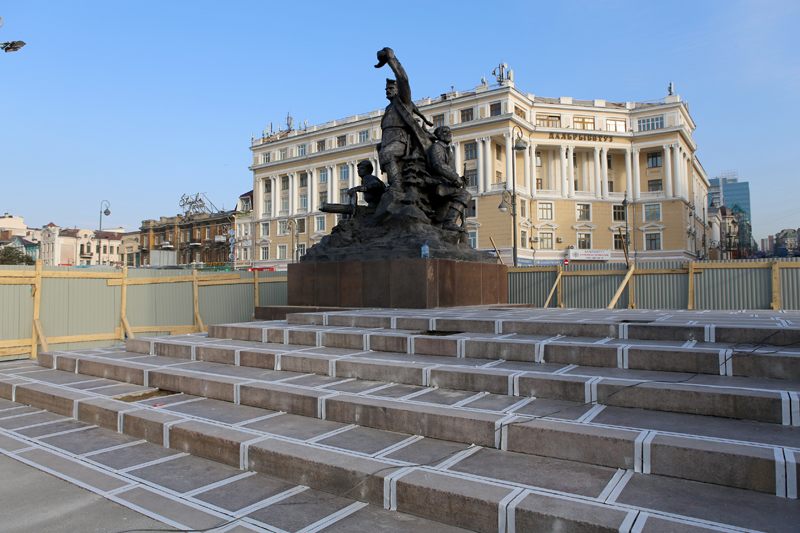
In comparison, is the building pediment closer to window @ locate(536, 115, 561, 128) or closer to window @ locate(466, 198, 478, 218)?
window @ locate(466, 198, 478, 218)

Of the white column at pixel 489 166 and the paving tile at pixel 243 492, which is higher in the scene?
the white column at pixel 489 166

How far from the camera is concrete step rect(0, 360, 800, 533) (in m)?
2.69

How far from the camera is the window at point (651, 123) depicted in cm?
5731

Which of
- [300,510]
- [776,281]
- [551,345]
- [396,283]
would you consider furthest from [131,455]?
[776,281]

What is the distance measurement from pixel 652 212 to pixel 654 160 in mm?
6698

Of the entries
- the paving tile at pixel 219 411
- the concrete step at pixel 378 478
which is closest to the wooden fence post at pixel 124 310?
the concrete step at pixel 378 478

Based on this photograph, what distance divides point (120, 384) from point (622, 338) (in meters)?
6.20

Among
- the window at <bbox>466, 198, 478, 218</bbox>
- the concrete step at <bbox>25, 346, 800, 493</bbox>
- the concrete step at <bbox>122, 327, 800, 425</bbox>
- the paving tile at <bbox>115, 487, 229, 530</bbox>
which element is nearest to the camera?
the concrete step at <bbox>25, 346, 800, 493</bbox>

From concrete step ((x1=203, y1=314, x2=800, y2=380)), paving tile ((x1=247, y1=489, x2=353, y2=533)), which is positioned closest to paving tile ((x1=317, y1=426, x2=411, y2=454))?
paving tile ((x1=247, y1=489, x2=353, y2=533))

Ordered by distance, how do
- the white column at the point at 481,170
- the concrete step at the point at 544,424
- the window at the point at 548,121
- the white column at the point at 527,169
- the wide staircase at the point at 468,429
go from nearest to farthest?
the wide staircase at the point at 468,429
the concrete step at the point at 544,424
the white column at the point at 481,170
the white column at the point at 527,169
the window at the point at 548,121

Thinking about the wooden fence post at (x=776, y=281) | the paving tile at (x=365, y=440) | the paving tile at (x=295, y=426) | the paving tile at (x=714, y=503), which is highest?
the wooden fence post at (x=776, y=281)

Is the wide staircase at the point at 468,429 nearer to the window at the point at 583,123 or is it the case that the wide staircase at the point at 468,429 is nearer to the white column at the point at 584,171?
the white column at the point at 584,171

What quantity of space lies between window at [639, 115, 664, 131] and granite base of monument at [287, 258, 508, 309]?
53.8 m

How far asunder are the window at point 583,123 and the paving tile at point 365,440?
2370 inches
